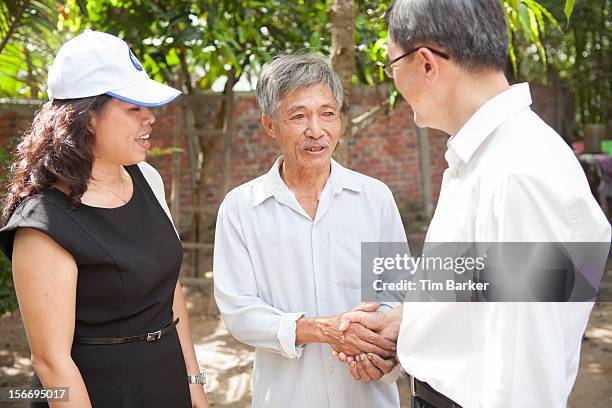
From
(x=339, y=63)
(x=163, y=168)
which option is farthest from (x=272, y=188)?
(x=163, y=168)

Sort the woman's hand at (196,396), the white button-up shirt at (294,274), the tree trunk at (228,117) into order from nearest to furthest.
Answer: the white button-up shirt at (294,274) < the woman's hand at (196,396) < the tree trunk at (228,117)

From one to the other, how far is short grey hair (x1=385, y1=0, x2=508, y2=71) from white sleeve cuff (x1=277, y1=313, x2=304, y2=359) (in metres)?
0.89

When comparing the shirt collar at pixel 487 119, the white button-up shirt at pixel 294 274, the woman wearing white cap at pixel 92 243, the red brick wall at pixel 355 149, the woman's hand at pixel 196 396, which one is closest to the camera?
the shirt collar at pixel 487 119

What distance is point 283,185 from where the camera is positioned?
209cm

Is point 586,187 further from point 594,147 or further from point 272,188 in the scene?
point 594,147

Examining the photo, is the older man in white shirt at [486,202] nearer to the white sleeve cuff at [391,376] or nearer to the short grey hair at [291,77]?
the white sleeve cuff at [391,376]

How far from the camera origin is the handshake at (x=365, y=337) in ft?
5.94

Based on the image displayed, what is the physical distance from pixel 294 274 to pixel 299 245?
89 mm

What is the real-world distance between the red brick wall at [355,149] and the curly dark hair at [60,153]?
212 inches

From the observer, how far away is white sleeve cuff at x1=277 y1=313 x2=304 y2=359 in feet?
6.16

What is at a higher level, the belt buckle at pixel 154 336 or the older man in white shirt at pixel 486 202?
the older man in white shirt at pixel 486 202

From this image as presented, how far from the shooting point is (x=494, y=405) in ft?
3.90

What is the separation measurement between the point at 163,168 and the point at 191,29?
306cm

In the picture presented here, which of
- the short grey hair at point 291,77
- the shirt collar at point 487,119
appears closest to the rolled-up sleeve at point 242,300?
the short grey hair at point 291,77
